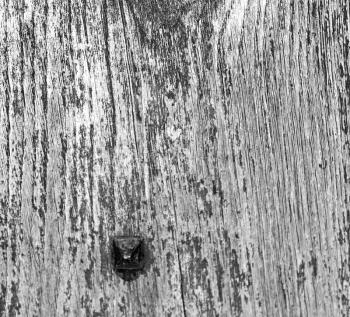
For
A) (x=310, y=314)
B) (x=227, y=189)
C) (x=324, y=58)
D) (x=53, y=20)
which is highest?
(x=53, y=20)

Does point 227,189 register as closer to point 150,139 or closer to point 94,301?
point 150,139

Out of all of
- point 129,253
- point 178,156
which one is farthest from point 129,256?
point 178,156

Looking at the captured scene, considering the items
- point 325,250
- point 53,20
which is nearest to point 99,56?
point 53,20

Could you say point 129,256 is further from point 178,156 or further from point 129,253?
point 178,156
